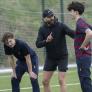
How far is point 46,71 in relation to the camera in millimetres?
10781

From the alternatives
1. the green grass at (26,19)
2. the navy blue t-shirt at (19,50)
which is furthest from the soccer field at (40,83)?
the navy blue t-shirt at (19,50)

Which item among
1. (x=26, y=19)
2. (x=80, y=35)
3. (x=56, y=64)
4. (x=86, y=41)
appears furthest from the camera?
(x=26, y=19)

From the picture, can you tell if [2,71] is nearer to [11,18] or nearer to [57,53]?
[11,18]

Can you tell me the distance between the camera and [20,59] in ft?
35.1

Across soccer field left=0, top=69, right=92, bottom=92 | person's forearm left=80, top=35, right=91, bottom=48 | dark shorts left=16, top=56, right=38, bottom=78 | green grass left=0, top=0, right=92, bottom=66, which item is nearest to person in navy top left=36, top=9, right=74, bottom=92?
dark shorts left=16, top=56, right=38, bottom=78

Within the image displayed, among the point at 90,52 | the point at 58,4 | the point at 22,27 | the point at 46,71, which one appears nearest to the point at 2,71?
the point at 22,27

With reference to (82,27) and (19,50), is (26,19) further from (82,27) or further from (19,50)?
(82,27)

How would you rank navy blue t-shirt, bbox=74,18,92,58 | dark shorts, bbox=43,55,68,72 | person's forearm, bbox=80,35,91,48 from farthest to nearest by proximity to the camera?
1. dark shorts, bbox=43,55,68,72
2. navy blue t-shirt, bbox=74,18,92,58
3. person's forearm, bbox=80,35,91,48

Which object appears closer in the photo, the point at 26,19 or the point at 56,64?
the point at 56,64

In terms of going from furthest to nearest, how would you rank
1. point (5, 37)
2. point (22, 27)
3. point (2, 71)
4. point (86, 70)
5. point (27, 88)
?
point (22, 27) < point (2, 71) < point (27, 88) < point (5, 37) < point (86, 70)

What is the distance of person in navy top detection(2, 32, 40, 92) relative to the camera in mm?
10255

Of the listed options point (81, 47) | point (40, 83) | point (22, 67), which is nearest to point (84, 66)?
point (81, 47)

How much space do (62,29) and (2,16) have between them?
7769mm

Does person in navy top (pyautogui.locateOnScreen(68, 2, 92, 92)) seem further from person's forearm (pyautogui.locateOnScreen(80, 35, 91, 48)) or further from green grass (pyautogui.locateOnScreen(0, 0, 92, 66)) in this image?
green grass (pyautogui.locateOnScreen(0, 0, 92, 66))
